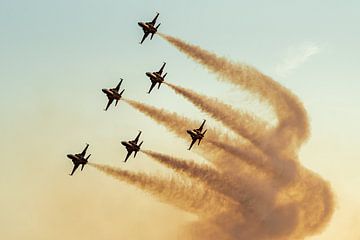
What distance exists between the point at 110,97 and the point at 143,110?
29.2ft

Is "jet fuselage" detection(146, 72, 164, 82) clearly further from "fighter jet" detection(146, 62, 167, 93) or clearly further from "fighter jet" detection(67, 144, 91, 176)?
"fighter jet" detection(67, 144, 91, 176)

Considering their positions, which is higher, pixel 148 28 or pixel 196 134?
pixel 148 28

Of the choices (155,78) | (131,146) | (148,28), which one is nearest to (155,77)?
(155,78)

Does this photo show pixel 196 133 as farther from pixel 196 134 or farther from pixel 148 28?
pixel 148 28

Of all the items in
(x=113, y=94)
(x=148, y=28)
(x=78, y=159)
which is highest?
(x=148, y=28)

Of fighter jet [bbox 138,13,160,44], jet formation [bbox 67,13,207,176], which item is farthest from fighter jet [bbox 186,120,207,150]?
fighter jet [bbox 138,13,160,44]

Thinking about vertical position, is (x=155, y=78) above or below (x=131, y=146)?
above

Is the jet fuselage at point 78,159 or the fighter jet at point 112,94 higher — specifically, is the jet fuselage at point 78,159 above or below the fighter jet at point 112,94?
below

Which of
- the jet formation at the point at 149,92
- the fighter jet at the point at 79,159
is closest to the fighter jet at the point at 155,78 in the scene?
the jet formation at the point at 149,92

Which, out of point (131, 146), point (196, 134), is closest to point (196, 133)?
point (196, 134)

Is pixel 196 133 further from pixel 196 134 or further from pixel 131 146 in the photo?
pixel 131 146

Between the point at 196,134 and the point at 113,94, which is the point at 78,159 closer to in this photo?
the point at 113,94

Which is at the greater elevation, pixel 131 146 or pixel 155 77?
pixel 155 77

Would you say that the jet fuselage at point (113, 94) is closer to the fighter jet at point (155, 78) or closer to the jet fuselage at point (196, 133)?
the fighter jet at point (155, 78)
